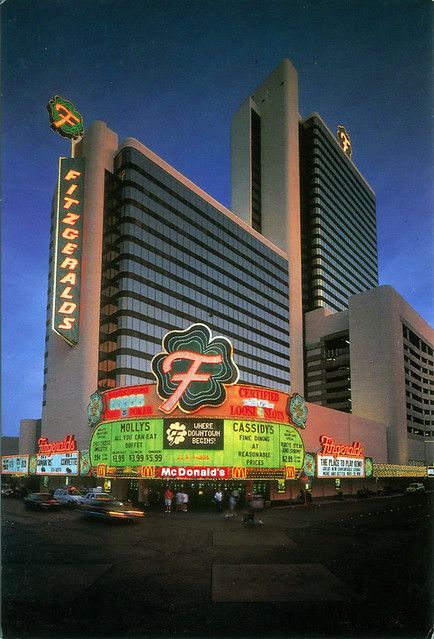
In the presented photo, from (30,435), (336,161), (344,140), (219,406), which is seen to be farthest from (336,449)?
(344,140)

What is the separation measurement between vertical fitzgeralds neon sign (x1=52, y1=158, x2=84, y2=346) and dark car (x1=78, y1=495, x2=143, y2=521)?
33.0 metres

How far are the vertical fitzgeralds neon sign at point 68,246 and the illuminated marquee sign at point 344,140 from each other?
10469 cm

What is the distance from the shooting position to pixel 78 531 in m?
22.8

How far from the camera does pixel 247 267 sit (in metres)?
101

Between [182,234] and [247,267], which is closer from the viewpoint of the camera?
[182,234]

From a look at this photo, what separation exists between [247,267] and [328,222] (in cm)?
3778

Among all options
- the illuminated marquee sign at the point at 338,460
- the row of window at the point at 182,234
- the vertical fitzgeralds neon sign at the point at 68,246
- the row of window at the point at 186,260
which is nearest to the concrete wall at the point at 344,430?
the illuminated marquee sign at the point at 338,460

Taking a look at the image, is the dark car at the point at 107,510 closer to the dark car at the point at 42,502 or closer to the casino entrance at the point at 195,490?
the dark car at the point at 42,502

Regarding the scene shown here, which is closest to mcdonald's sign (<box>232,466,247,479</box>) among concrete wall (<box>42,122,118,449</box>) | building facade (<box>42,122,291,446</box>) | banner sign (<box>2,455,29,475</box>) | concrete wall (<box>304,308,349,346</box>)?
concrete wall (<box>42,122,118,449</box>)

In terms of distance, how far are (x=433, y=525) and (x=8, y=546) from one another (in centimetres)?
2132

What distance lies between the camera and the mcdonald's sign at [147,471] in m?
35.1

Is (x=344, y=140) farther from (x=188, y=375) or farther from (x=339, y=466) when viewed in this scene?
(x=188, y=375)

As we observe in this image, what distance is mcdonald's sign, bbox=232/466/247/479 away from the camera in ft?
115

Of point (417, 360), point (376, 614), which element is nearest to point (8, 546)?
point (376, 614)
